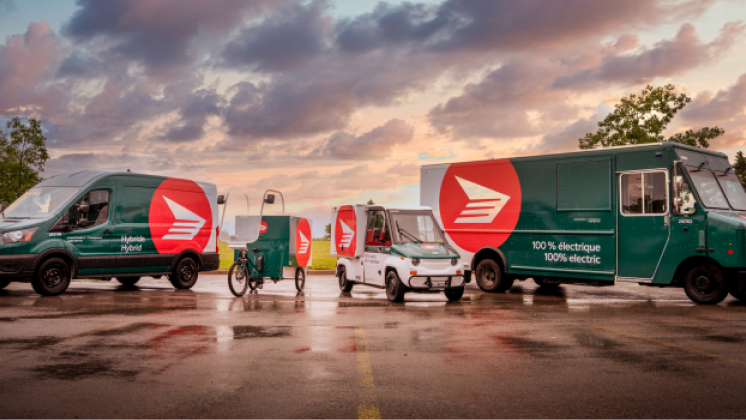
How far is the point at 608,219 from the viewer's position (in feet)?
44.8

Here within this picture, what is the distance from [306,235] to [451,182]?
4.32 m

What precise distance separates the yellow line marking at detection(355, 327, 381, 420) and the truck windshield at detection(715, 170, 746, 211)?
31.6 feet

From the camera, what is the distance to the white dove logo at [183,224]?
623 inches

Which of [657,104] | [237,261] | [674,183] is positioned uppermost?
[657,104]

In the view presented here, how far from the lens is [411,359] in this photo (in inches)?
274

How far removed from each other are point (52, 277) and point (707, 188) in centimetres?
1434

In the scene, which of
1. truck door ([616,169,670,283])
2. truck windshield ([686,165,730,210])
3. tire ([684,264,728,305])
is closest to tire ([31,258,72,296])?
truck door ([616,169,670,283])

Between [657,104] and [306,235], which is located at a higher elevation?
[657,104]

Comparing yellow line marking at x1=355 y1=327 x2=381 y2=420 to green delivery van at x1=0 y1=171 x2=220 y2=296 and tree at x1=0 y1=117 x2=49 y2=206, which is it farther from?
tree at x1=0 y1=117 x2=49 y2=206

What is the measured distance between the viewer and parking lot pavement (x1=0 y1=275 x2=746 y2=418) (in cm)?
509

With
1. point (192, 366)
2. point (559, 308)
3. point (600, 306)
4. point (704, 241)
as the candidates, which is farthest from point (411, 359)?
point (704, 241)

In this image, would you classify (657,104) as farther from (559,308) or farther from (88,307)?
(88,307)

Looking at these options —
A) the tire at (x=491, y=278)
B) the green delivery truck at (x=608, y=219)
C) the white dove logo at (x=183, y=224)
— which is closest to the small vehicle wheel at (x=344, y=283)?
the green delivery truck at (x=608, y=219)

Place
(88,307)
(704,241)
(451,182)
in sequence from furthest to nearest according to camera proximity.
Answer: (451,182) < (704,241) < (88,307)
